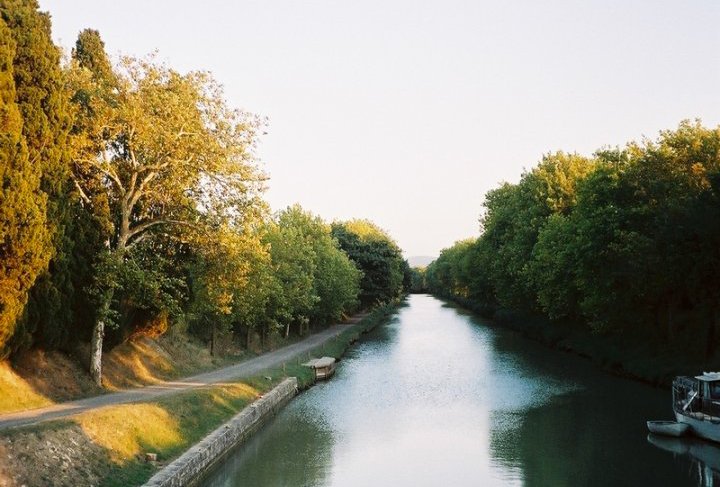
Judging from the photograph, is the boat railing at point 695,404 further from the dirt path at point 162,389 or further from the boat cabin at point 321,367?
the boat cabin at point 321,367

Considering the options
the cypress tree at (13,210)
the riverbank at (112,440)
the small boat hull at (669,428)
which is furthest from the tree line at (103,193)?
the small boat hull at (669,428)

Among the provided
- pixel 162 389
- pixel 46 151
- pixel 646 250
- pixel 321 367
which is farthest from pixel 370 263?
pixel 46 151

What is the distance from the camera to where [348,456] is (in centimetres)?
2761

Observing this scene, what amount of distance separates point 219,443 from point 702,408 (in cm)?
2082

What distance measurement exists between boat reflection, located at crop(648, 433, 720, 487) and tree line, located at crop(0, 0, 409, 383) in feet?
64.3

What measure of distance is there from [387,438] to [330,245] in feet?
172

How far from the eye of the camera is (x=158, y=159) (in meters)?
30.2

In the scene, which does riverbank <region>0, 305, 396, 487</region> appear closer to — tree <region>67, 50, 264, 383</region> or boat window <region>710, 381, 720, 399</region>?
tree <region>67, 50, 264, 383</region>

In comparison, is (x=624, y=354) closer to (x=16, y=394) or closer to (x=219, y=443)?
(x=219, y=443)

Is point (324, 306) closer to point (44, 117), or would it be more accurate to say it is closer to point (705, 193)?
point (705, 193)

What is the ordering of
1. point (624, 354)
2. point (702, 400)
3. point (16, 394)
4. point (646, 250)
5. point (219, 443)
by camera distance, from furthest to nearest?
point (624, 354)
point (646, 250)
point (702, 400)
point (219, 443)
point (16, 394)

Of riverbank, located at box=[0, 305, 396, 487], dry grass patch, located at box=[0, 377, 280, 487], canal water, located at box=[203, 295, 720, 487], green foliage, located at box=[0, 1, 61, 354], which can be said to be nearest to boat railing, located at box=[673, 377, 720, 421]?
canal water, located at box=[203, 295, 720, 487]

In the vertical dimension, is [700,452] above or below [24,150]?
below

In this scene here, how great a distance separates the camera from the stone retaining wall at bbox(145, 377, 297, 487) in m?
21.2
